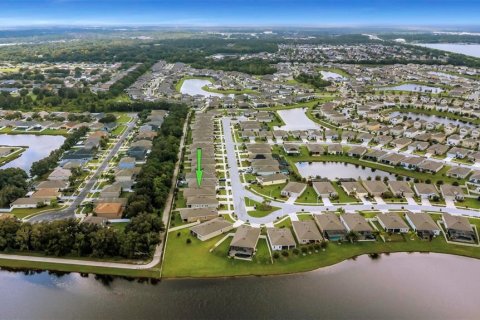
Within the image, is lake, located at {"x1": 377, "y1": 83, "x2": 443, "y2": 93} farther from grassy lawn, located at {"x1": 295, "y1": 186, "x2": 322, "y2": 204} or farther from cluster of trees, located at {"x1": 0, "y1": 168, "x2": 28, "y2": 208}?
cluster of trees, located at {"x1": 0, "y1": 168, "x2": 28, "y2": 208}

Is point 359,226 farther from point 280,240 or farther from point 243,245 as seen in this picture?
point 243,245

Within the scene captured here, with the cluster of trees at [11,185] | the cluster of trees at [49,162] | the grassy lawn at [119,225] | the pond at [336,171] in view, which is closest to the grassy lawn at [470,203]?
the pond at [336,171]

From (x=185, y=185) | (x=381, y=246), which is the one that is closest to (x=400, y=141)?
(x=381, y=246)

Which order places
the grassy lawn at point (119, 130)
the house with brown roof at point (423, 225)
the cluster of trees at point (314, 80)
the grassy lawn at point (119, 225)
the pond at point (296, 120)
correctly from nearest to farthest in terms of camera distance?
the house with brown roof at point (423, 225) < the grassy lawn at point (119, 225) < the grassy lawn at point (119, 130) < the pond at point (296, 120) < the cluster of trees at point (314, 80)

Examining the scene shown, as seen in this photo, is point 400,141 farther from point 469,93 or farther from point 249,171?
point 469,93

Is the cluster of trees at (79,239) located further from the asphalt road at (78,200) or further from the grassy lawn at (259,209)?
the grassy lawn at (259,209)
